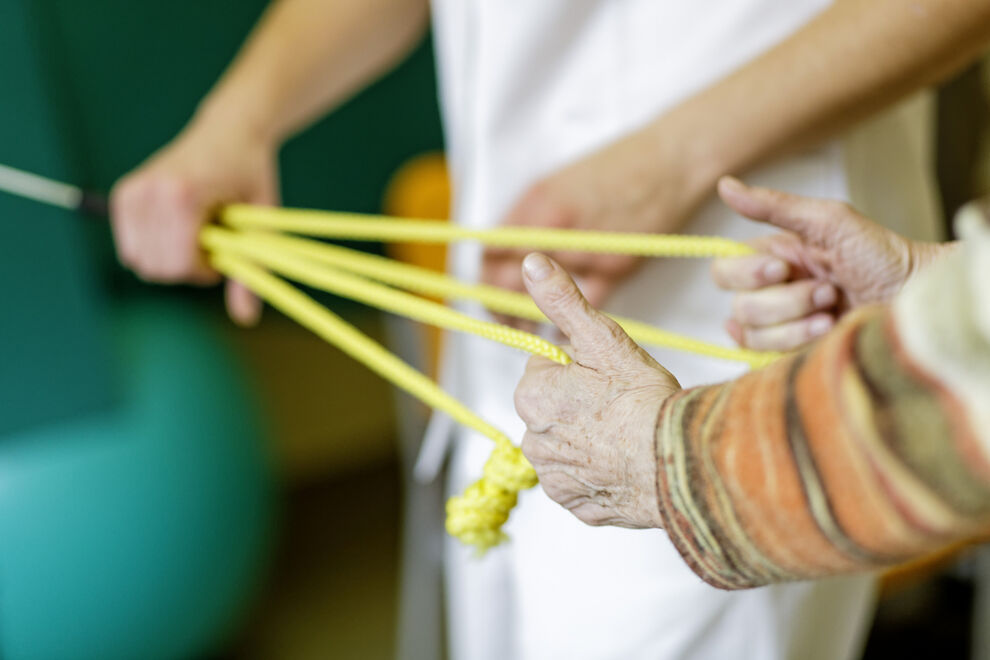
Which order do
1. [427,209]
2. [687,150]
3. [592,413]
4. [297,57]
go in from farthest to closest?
[427,209] → [297,57] → [687,150] → [592,413]

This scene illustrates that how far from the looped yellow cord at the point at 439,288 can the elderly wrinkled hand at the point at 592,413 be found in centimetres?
3

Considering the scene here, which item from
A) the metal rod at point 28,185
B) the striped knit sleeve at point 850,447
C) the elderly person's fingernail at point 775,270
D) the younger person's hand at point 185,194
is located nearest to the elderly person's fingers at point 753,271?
the elderly person's fingernail at point 775,270

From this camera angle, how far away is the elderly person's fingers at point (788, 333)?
0.49 m

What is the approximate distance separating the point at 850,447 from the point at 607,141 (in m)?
0.44

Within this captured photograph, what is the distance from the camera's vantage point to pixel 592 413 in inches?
13.4

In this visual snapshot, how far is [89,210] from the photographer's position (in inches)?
30.1

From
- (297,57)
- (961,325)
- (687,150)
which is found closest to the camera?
(961,325)

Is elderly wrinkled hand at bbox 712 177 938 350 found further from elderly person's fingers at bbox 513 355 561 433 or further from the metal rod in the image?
the metal rod

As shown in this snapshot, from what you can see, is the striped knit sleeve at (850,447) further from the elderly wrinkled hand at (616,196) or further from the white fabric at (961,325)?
the elderly wrinkled hand at (616,196)

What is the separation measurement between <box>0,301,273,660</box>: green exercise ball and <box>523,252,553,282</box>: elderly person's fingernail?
901 mm

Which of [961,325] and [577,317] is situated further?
[577,317]

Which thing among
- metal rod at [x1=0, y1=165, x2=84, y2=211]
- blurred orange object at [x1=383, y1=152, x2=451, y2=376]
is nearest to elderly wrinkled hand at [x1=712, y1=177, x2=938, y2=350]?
metal rod at [x1=0, y1=165, x2=84, y2=211]

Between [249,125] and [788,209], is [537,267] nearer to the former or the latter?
[788,209]

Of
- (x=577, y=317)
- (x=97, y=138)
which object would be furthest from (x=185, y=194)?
(x=97, y=138)
